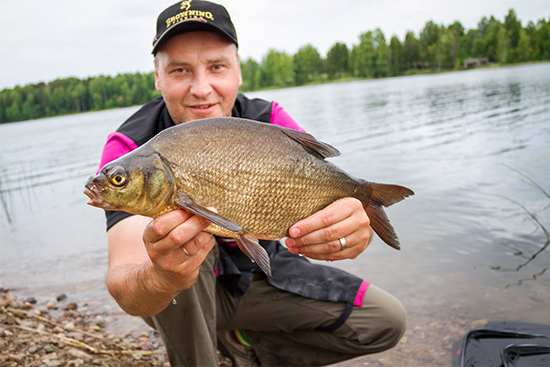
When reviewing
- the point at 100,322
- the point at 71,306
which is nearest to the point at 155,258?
the point at 100,322

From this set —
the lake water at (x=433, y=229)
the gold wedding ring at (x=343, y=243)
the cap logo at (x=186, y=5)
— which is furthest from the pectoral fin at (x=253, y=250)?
the lake water at (x=433, y=229)

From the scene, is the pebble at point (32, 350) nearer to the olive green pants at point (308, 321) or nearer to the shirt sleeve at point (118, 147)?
the olive green pants at point (308, 321)

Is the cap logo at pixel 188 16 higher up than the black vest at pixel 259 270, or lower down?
higher up

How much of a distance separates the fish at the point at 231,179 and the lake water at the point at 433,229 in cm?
258

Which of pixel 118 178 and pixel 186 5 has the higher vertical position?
pixel 186 5

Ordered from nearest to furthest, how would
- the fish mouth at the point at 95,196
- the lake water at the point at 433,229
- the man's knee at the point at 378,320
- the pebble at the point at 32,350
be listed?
the fish mouth at the point at 95,196 → the man's knee at the point at 378,320 → the pebble at the point at 32,350 → the lake water at the point at 433,229

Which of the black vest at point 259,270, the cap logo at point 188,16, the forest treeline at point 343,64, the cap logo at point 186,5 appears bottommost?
the black vest at point 259,270

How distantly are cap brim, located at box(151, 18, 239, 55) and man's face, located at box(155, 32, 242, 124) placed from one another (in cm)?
5

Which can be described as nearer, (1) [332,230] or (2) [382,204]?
(1) [332,230]

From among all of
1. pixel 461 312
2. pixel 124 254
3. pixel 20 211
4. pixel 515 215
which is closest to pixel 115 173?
pixel 124 254

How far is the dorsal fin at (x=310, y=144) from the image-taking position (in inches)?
86.8

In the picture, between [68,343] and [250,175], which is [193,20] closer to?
[250,175]

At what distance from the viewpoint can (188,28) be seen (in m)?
3.12

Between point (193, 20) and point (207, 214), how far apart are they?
5.74 feet
